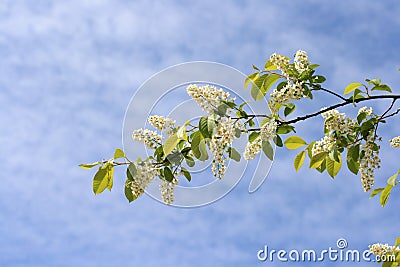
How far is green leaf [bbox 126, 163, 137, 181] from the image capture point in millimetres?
2221

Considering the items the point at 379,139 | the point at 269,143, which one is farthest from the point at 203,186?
the point at 379,139

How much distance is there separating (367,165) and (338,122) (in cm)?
26

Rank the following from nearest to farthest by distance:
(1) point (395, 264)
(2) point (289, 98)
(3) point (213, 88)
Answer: (3) point (213, 88) → (2) point (289, 98) → (1) point (395, 264)

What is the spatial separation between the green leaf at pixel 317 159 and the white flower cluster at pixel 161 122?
2.46 feet

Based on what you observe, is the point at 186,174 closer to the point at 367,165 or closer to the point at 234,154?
the point at 234,154

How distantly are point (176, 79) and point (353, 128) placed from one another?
0.96 meters

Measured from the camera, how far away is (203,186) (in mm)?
2469

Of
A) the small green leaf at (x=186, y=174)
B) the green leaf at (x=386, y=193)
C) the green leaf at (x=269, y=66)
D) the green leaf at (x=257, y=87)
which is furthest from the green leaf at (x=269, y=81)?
the green leaf at (x=386, y=193)

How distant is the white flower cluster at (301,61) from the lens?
2316 mm

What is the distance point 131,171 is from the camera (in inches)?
87.7

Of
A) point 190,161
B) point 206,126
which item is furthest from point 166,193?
point 206,126

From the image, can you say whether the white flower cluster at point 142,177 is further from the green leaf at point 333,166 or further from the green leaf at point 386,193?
the green leaf at point 386,193

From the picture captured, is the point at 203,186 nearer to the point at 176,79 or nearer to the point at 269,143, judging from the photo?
the point at 269,143

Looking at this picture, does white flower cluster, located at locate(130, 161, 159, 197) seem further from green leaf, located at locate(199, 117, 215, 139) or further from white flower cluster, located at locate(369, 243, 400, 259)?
white flower cluster, located at locate(369, 243, 400, 259)
